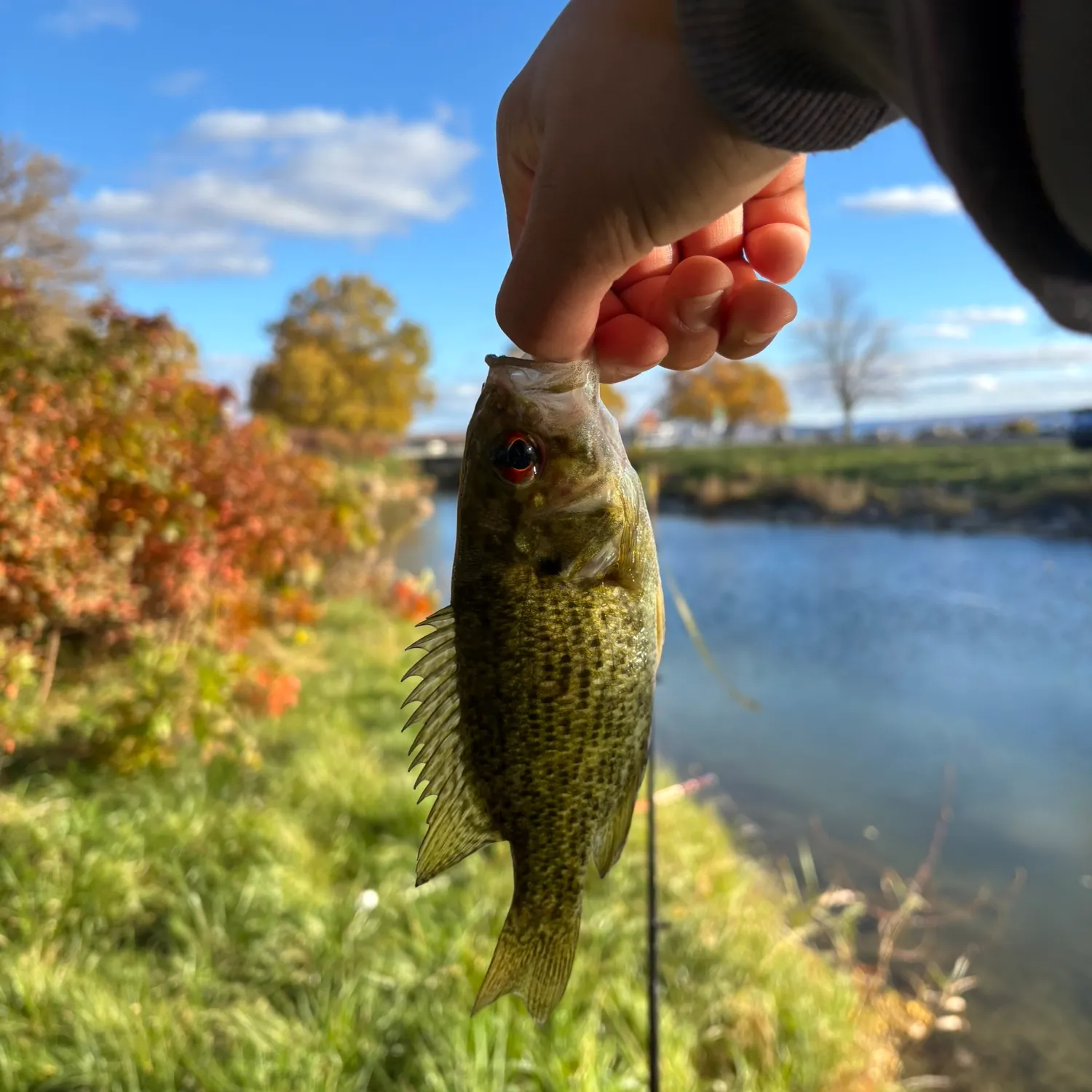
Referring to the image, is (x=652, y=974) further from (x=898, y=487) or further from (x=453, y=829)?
(x=898, y=487)

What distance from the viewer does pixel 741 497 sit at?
26828 mm

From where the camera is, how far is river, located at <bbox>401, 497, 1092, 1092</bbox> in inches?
218

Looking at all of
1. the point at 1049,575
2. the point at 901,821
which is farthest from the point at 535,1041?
the point at 1049,575

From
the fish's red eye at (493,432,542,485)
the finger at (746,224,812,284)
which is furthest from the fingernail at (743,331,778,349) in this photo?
the fish's red eye at (493,432,542,485)

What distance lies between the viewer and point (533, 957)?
150cm

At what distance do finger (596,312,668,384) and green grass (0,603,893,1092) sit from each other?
113 inches

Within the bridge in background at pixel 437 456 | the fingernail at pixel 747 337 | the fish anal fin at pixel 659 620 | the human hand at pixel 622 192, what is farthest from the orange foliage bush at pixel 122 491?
the bridge in background at pixel 437 456

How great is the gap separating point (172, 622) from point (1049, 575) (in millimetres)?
16947

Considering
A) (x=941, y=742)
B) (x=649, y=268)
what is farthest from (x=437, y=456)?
(x=649, y=268)

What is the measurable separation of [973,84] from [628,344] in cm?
95

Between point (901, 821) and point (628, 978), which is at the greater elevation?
point (628, 978)

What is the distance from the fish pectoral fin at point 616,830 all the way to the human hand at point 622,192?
803mm

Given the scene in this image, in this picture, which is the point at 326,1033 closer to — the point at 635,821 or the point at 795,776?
the point at 635,821

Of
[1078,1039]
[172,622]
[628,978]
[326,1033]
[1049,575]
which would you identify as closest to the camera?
[326,1033]
